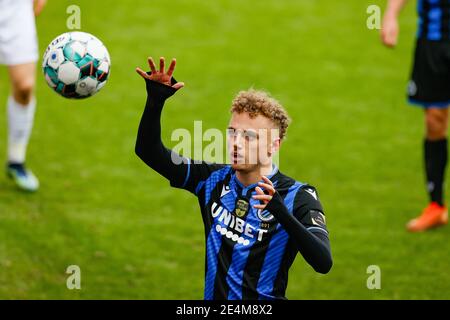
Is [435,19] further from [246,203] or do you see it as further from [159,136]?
[159,136]

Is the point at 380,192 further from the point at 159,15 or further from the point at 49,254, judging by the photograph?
the point at 159,15

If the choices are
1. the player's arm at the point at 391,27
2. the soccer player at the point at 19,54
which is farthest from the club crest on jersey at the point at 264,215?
the soccer player at the point at 19,54

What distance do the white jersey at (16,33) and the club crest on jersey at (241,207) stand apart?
3.78 metres

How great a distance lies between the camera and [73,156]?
905 cm

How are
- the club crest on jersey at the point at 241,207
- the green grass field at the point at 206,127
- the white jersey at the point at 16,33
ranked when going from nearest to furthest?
the club crest on jersey at the point at 241,207, the green grass field at the point at 206,127, the white jersey at the point at 16,33

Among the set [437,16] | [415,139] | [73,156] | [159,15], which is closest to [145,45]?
[159,15]

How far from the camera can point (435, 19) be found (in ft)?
24.8

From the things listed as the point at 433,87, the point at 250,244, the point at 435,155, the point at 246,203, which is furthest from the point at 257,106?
the point at 435,155

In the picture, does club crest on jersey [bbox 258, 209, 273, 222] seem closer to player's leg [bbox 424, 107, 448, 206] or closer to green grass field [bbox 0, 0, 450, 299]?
green grass field [bbox 0, 0, 450, 299]

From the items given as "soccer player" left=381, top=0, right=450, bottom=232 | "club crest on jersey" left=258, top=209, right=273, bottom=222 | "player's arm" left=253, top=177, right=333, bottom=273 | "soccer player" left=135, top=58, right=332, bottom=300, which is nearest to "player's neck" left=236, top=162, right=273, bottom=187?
"soccer player" left=135, top=58, right=332, bottom=300

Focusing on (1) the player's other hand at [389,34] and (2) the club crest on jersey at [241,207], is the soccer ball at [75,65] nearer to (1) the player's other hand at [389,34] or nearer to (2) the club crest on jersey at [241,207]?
(2) the club crest on jersey at [241,207]

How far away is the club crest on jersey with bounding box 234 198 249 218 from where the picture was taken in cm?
446

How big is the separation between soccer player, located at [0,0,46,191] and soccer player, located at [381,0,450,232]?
10.9 feet

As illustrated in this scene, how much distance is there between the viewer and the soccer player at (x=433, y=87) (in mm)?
7496
